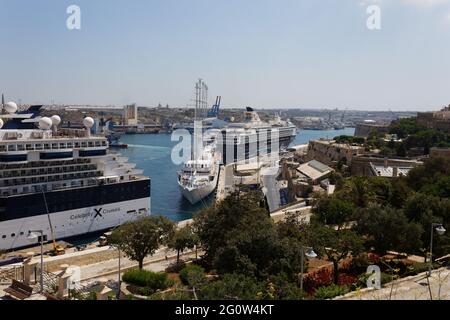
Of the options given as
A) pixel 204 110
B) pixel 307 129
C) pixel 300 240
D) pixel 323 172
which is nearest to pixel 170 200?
pixel 323 172

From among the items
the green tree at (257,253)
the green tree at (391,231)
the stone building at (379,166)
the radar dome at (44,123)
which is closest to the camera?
the green tree at (257,253)

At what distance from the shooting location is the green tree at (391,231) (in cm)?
966

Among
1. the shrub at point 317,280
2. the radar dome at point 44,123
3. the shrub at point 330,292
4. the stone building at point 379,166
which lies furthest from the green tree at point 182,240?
the stone building at point 379,166

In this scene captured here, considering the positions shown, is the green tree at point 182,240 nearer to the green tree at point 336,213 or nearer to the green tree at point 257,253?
the green tree at point 257,253

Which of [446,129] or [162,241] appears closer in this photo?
[162,241]

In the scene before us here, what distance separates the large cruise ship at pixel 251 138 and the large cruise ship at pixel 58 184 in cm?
2407

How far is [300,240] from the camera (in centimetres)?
938

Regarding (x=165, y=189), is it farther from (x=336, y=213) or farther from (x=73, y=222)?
(x=336, y=213)

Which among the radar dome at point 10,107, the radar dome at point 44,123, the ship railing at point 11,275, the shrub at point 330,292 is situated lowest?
the ship railing at point 11,275

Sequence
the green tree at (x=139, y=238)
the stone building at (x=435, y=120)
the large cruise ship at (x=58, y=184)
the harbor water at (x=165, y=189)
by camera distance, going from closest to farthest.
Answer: the green tree at (x=139, y=238), the large cruise ship at (x=58, y=184), the harbor water at (x=165, y=189), the stone building at (x=435, y=120)
